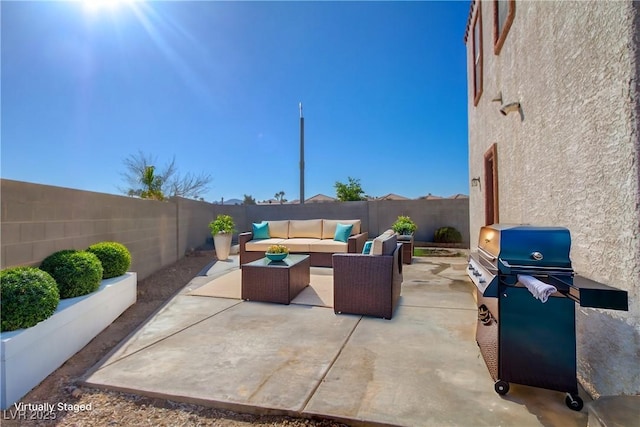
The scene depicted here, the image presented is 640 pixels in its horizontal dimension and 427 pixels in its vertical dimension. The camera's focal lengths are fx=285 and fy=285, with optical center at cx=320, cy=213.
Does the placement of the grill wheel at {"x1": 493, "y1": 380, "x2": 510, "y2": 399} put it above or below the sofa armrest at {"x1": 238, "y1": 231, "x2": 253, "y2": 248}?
below

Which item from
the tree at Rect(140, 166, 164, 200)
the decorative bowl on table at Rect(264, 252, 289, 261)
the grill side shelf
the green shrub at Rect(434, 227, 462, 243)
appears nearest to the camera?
the grill side shelf

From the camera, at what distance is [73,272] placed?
2967mm

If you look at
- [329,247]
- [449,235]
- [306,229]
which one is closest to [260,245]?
[306,229]

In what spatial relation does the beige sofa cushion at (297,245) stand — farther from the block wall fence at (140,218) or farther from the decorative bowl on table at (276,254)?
the block wall fence at (140,218)

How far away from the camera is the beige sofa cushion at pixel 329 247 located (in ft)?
21.3

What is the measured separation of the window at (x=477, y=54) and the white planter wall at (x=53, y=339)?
6713mm

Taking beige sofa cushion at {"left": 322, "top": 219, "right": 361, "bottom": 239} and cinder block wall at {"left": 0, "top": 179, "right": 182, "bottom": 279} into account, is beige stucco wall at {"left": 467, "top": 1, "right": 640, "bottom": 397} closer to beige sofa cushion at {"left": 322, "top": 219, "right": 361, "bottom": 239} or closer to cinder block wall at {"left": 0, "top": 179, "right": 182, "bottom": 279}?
beige sofa cushion at {"left": 322, "top": 219, "right": 361, "bottom": 239}

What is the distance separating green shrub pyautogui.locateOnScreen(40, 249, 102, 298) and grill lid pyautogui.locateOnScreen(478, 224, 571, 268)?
387 centimetres

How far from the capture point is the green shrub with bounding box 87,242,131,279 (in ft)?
12.3

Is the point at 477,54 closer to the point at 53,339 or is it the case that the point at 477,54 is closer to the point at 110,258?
the point at 110,258

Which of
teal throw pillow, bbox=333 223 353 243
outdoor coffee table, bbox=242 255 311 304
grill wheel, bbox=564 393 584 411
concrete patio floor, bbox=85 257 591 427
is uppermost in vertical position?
teal throw pillow, bbox=333 223 353 243

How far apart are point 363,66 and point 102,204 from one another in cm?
667

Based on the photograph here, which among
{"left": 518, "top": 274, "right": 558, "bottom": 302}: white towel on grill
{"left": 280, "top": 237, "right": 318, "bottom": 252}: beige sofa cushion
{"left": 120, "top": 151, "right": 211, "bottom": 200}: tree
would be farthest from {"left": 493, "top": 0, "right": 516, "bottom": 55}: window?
{"left": 120, "top": 151, "right": 211, "bottom": 200}: tree

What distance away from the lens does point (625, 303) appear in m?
1.40
